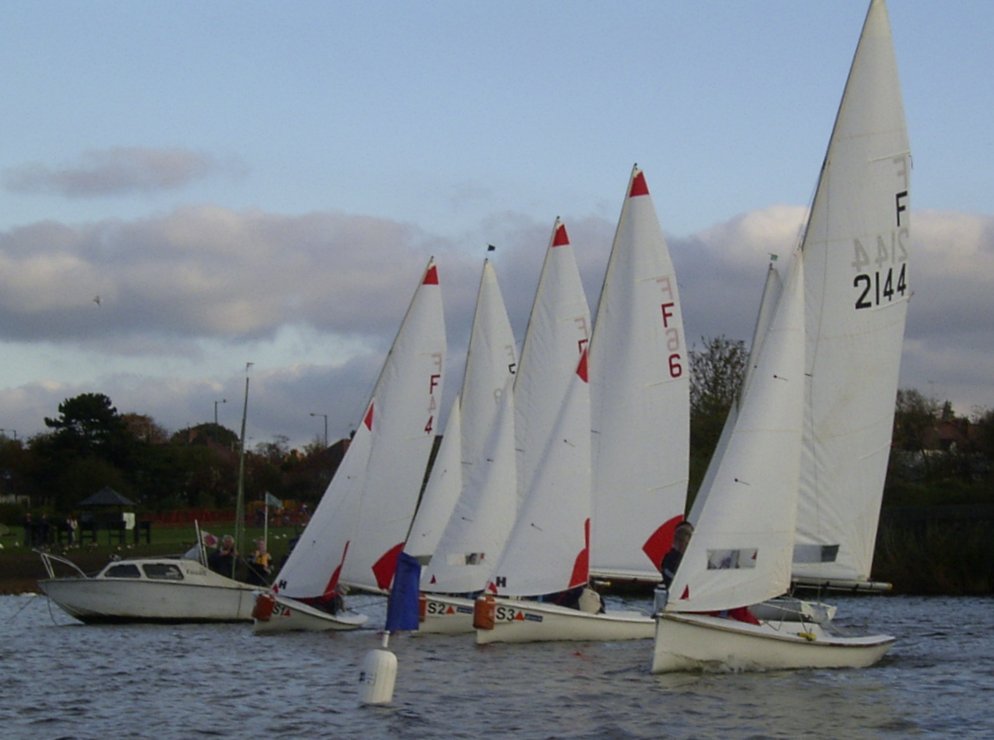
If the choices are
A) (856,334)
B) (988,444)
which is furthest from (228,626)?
(988,444)

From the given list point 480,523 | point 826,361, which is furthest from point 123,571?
point 826,361

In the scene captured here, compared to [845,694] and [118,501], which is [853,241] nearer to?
[845,694]

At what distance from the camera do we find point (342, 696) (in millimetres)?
21094

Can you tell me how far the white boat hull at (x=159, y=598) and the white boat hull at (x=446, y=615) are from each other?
6410 millimetres

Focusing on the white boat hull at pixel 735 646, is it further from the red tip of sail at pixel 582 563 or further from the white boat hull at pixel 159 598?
the white boat hull at pixel 159 598

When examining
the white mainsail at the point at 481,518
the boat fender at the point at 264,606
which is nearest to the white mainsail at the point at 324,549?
the boat fender at the point at 264,606

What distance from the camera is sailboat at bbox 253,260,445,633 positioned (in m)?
30.8

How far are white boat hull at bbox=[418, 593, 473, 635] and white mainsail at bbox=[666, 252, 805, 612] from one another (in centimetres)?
879

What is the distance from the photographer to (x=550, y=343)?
3262cm

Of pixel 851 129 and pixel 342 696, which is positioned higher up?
pixel 851 129

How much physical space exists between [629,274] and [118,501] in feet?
131

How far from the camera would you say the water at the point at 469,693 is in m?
18.1

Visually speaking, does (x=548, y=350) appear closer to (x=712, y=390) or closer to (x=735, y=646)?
(x=735, y=646)

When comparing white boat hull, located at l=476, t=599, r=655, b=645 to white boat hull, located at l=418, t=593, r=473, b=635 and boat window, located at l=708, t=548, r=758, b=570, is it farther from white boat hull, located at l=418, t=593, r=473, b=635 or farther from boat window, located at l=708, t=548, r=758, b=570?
boat window, located at l=708, t=548, r=758, b=570
